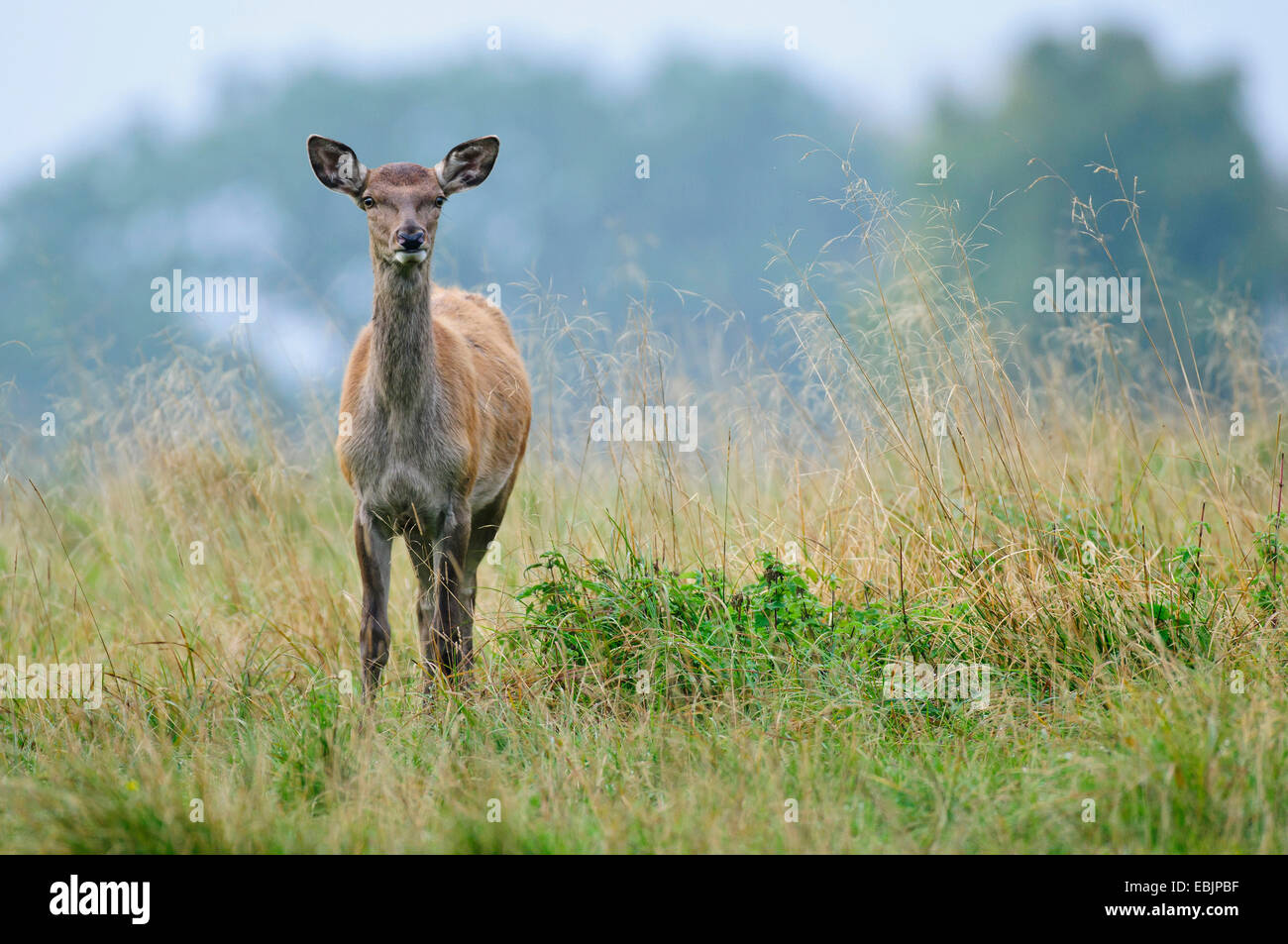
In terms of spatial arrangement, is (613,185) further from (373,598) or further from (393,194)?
(373,598)

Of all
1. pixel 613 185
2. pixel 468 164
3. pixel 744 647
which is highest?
pixel 613 185

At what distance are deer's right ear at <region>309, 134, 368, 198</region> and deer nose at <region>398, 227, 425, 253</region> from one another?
0.52m

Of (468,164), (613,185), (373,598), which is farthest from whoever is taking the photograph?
(613,185)

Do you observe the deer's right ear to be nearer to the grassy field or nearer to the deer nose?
the deer nose

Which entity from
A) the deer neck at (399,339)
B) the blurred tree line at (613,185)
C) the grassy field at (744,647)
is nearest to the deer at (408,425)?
the deer neck at (399,339)

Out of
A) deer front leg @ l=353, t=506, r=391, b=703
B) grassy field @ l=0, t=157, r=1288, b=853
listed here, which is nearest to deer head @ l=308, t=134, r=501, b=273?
grassy field @ l=0, t=157, r=1288, b=853

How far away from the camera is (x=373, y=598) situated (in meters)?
5.86

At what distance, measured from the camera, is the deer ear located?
6.22 metres

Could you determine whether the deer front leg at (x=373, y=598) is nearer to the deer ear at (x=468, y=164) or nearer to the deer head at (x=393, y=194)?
the deer head at (x=393, y=194)

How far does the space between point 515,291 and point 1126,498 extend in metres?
21.9

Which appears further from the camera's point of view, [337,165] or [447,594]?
[337,165]

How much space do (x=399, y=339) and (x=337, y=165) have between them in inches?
34.6

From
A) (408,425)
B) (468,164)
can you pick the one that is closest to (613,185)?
(468,164)
